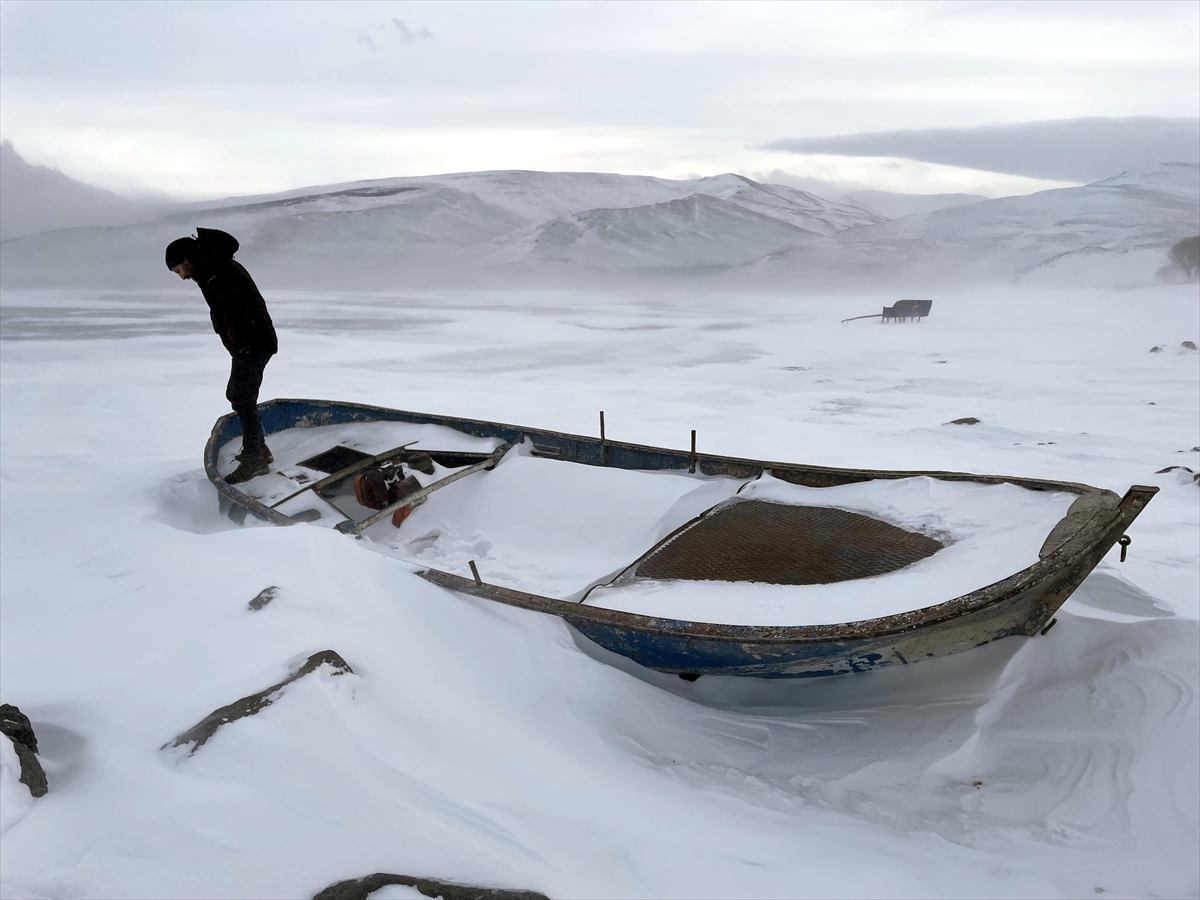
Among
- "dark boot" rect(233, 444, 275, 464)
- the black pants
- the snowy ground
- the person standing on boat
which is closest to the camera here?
the snowy ground

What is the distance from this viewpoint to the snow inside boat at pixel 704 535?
2842 mm

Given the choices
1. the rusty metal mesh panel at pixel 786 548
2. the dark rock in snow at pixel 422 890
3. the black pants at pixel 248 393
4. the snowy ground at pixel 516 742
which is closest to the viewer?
the dark rock in snow at pixel 422 890

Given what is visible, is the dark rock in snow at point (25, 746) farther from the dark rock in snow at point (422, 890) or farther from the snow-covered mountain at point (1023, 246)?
the snow-covered mountain at point (1023, 246)

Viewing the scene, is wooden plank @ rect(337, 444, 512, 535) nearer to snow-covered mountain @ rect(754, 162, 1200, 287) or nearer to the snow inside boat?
the snow inside boat

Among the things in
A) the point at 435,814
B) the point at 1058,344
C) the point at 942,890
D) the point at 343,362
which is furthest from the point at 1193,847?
the point at 1058,344

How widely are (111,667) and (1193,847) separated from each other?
12.3 feet

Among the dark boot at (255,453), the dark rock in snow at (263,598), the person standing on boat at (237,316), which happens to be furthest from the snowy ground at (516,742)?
the person standing on boat at (237,316)

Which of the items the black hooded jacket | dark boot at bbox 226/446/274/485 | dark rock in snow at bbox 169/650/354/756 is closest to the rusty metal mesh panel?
dark rock in snow at bbox 169/650/354/756

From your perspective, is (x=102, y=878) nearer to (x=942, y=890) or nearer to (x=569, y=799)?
(x=569, y=799)

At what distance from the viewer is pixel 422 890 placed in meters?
1.82

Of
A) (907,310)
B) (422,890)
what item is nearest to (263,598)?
(422,890)

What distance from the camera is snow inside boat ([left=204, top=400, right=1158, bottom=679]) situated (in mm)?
2842

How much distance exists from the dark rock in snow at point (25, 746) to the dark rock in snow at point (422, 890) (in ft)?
2.99

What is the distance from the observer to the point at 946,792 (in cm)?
269
